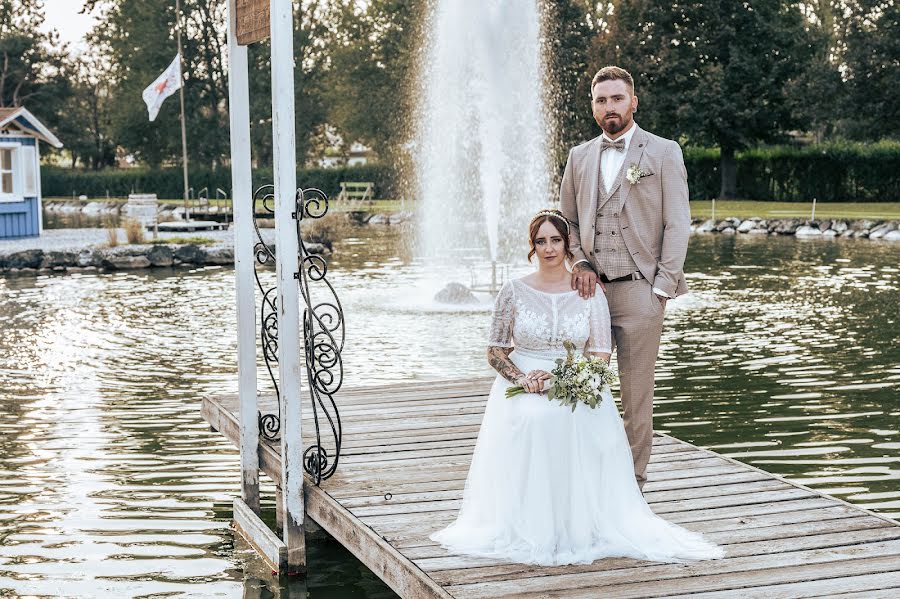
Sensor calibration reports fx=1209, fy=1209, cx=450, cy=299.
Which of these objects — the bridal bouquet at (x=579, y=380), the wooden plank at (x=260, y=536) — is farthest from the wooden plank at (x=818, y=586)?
the wooden plank at (x=260, y=536)

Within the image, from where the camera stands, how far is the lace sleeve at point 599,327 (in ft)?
17.6

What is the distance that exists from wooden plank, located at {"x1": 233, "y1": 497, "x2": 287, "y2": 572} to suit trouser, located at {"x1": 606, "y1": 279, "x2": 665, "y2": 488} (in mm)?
1950

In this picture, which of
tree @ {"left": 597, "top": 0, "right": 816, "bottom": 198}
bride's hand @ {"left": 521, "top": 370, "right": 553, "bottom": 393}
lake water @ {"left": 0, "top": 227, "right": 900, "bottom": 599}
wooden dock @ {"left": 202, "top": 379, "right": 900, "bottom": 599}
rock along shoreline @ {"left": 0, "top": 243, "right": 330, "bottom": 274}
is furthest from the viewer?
tree @ {"left": 597, "top": 0, "right": 816, "bottom": 198}

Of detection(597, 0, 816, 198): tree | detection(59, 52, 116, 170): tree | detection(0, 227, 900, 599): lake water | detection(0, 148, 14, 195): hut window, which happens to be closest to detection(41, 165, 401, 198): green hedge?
detection(59, 52, 116, 170): tree

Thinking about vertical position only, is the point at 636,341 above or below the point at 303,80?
below

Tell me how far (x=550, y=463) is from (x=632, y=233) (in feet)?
3.67

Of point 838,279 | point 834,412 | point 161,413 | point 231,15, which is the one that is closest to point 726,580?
point 231,15

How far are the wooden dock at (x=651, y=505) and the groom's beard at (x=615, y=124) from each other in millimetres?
1790

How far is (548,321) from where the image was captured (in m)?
5.41

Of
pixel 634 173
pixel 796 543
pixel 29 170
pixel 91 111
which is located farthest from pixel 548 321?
pixel 91 111

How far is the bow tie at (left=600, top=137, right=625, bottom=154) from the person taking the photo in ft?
18.1

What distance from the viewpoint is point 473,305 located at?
56.1 ft

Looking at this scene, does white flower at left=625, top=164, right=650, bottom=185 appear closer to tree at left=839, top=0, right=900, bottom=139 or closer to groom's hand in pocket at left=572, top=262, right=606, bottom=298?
groom's hand in pocket at left=572, top=262, right=606, bottom=298

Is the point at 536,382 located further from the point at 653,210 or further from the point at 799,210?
the point at 799,210
